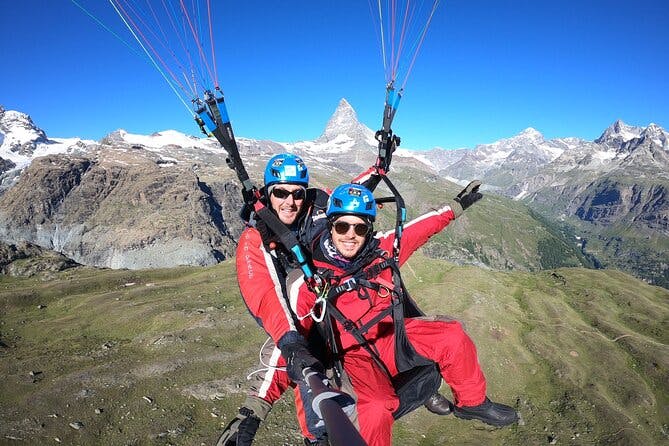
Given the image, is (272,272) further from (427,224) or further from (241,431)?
(427,224)

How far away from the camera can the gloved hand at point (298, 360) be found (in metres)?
6.49

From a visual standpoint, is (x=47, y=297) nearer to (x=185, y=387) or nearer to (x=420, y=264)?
(x=185, y=387)

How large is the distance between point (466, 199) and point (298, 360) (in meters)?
7.33

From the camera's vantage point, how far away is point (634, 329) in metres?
62.6

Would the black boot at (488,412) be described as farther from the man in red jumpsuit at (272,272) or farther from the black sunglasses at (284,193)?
the black sunglasses at (284,193)

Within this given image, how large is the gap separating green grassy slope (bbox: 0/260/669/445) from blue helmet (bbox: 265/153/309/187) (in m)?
17.3

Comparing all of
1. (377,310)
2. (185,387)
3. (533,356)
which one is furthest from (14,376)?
(533,356)

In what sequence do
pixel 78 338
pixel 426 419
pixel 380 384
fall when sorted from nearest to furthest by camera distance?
pixel 380 384, pixel 426 419, pixel 78 338

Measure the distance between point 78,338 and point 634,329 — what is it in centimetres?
7831

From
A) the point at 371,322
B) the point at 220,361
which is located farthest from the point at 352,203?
the point at 220,361

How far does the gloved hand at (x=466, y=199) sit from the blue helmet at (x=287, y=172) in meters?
4.50

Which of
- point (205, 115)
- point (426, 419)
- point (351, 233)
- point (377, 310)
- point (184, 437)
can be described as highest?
point (205, 115)

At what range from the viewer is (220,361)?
29234mm

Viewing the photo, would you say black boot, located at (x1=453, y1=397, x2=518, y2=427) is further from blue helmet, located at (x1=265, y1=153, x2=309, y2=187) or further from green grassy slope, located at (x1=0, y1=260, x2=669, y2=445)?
green grassy slope, located at (x1=0, y1=260, x2=669, y2=445)
